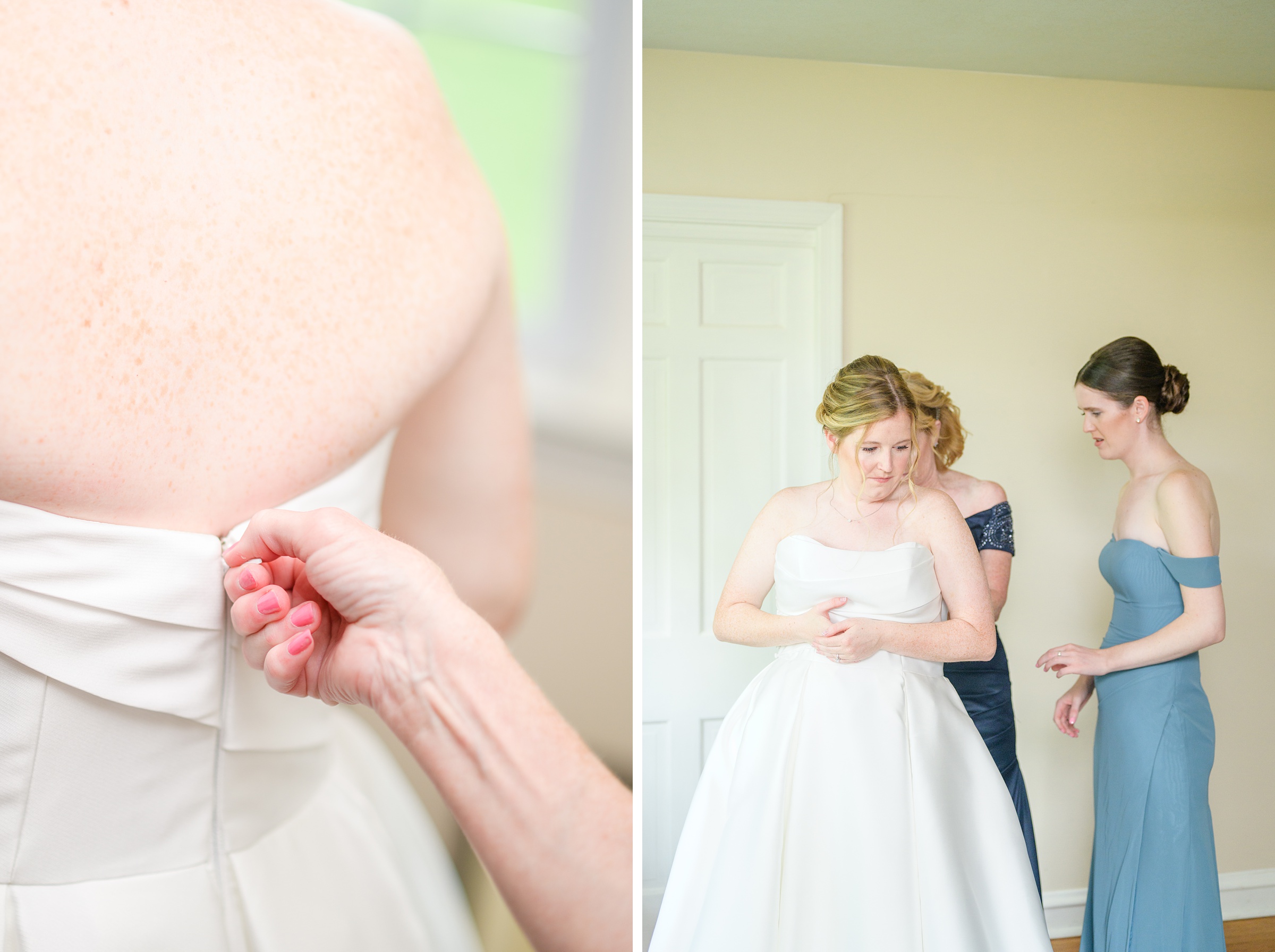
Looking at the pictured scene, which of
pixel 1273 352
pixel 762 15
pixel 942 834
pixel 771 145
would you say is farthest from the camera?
pixel 1273 352

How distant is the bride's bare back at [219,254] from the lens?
2.77 feet

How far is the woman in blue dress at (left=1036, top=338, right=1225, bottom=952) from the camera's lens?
6.63 ft

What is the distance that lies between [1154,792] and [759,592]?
1039 millimetres

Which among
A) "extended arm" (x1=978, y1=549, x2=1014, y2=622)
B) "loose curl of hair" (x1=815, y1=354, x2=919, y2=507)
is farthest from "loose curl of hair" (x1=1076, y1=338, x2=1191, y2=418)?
"loose curl of hair" (x1=815, y1=354, x2=919, y2=507)

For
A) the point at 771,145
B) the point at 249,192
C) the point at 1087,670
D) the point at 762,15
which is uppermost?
Result: the point at 762,15

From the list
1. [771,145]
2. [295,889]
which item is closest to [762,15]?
[771,145]

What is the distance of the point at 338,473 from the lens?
997 mm

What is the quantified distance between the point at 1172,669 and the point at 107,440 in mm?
2230

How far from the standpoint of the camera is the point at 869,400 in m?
1.97

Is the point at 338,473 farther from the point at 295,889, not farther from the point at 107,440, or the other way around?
the point at 295,889

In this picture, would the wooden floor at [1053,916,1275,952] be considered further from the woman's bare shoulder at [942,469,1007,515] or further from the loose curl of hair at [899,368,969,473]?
the loose curl of hair at [899,368,969,473]

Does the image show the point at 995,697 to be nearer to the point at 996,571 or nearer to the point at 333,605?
the point at 996,571

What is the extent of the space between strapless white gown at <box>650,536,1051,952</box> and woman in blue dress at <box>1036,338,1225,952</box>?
50cm

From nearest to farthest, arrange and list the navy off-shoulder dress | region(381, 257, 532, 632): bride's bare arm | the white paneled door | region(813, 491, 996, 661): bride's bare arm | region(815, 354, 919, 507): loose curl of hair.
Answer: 1. region(381, 257, 532, 632): bride's bare arm
2. region(813, 491, 996, 661): bride's bare arm
3. region(815, 354, 919, 507): loose curl of hair
4. the navy off-shoulder dress
5. the white paneled door
